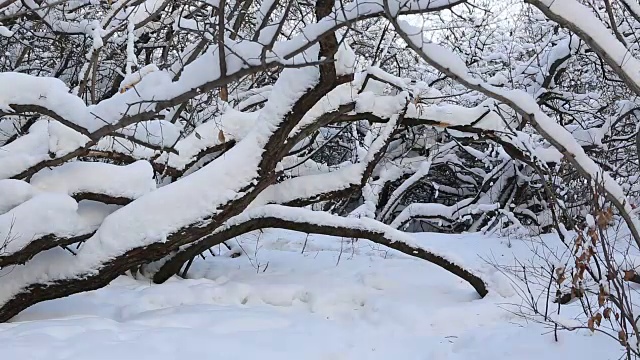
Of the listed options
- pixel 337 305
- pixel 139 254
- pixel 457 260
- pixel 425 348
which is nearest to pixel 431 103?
pixel 457 260

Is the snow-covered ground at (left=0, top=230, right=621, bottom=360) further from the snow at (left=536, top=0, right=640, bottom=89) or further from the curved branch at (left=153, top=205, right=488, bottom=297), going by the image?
the snow at (left=536, top=0, right=640, bottom=89)

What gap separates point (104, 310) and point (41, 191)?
98 cm

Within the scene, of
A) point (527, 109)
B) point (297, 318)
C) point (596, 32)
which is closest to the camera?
point (596, 32)

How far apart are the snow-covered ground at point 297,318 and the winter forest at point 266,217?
2cm

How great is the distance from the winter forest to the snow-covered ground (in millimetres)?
20

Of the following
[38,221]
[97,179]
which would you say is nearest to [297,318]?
[97,179]

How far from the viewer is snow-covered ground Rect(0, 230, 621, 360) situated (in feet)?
11.8

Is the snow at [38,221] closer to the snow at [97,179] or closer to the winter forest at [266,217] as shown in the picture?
the winter forest at [266,217]

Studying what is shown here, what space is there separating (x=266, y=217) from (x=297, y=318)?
0.96 metres

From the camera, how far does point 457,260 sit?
16.6 feet

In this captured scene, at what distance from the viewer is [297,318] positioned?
14.8ft

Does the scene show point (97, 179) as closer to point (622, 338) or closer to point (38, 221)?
point (38, 221)

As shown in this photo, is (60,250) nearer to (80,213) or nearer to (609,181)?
(80,213)

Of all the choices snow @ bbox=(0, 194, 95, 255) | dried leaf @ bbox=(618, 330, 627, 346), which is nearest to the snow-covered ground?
snow @ bbox=(0, 194, 95, 255)
